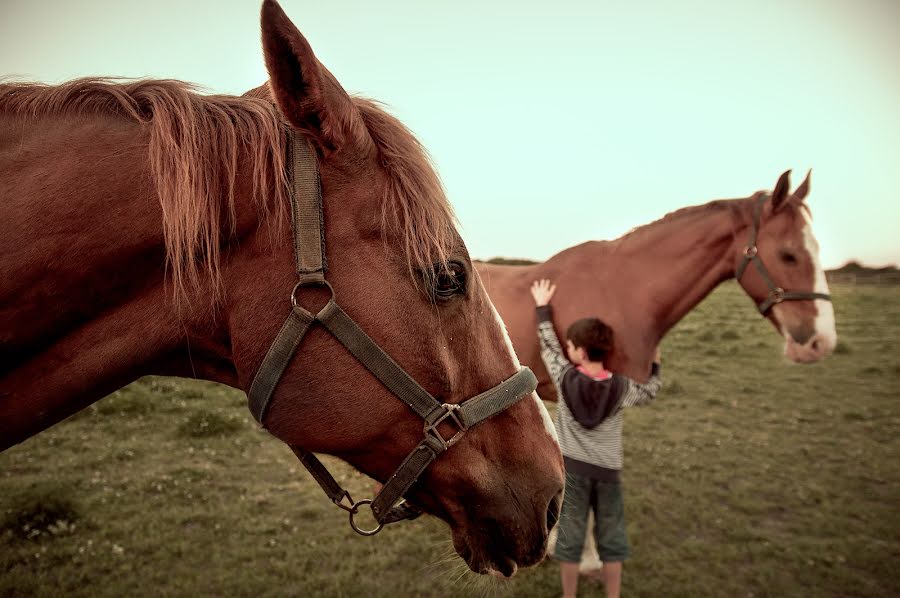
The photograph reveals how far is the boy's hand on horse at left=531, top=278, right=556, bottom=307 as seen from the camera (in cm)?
457

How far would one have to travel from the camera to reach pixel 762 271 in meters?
4.68

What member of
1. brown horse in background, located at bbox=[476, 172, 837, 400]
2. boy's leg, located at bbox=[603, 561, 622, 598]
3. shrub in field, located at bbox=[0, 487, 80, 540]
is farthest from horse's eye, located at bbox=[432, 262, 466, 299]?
shrub in field, located at bbox=[0, 487, 80, 540]

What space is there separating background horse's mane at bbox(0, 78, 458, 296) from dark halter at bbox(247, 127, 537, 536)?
70mm

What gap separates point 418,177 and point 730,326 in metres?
20.9

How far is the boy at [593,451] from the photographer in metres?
3.78

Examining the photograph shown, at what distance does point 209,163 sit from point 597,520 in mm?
3749

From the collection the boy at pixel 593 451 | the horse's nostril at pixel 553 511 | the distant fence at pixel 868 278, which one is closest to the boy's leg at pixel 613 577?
the boy at pixel 593 451

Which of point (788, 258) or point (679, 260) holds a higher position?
point (788, 258)

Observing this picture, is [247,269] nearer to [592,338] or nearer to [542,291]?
[592,338]

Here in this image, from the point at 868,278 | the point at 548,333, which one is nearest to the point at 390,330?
the point at 548,333

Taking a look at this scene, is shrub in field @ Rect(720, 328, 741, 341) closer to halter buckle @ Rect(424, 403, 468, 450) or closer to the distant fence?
halter buckle @ Rect(424, 403, 468, 450)

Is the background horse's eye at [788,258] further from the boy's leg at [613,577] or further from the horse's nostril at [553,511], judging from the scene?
the horse's nostril at [553,511]

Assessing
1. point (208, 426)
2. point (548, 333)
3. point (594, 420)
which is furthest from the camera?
point (208, 426)

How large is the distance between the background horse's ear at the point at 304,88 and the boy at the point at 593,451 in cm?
296
